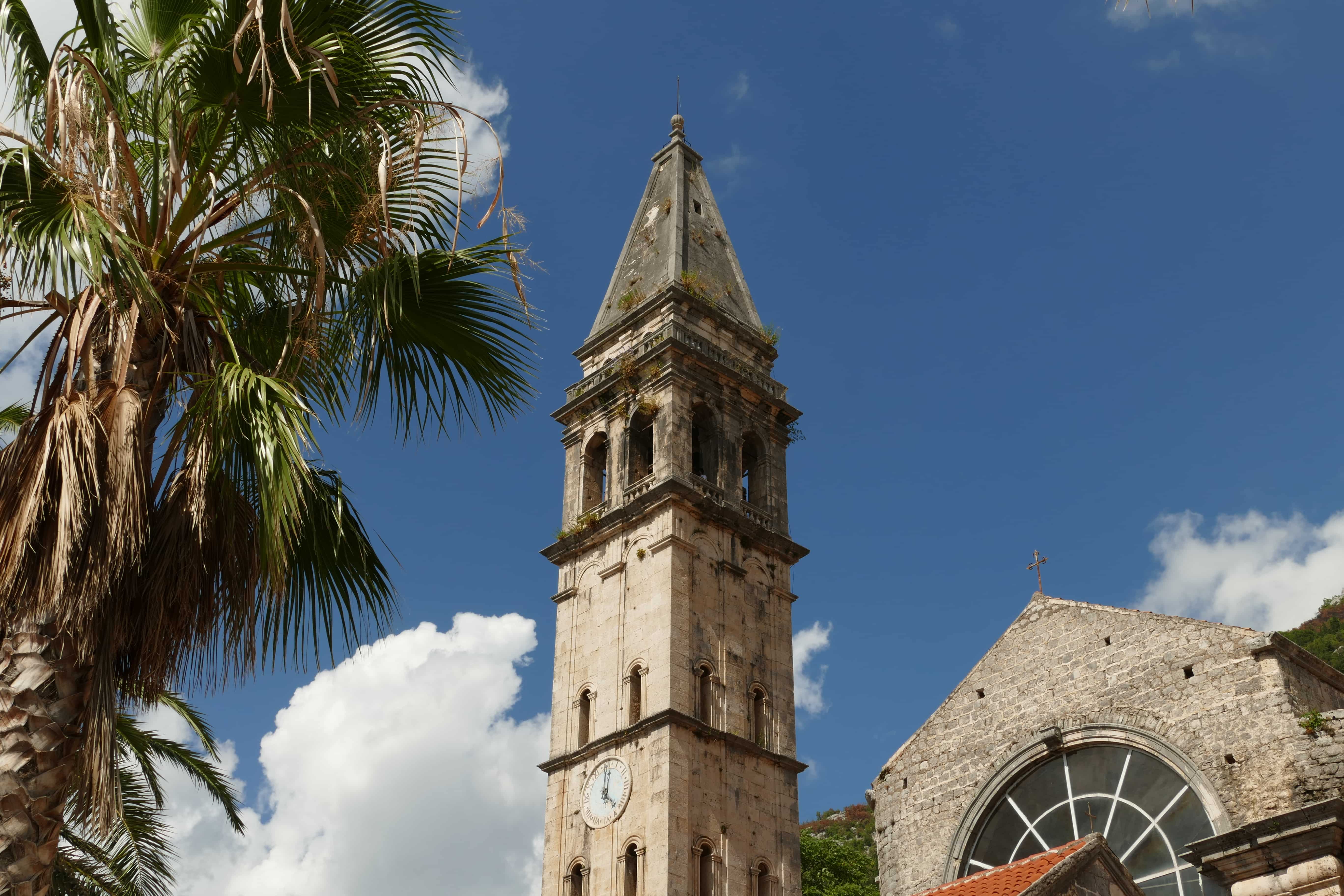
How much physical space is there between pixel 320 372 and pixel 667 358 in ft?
76.6

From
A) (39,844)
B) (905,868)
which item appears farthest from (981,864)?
(39,844)

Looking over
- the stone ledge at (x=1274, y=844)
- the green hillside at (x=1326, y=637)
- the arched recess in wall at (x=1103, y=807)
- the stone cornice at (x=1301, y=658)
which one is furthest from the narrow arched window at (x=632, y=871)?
the green hillside at (x=1326, y=637)

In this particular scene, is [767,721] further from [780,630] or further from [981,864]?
[981,864]

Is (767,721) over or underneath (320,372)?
over

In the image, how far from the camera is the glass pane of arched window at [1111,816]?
58.5 feet

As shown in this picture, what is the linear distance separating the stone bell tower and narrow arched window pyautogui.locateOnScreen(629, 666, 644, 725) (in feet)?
0.13

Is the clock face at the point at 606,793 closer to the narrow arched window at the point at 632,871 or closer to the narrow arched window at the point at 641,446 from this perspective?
the narrow arched window at the point at 632,871

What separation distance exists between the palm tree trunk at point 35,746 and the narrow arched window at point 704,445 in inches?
971

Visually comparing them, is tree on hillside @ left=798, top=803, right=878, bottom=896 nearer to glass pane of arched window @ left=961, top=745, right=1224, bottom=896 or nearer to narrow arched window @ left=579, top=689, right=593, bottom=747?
narrow arched window @ left=579, top=689, right=593, bottom=747

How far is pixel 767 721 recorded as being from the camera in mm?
28516

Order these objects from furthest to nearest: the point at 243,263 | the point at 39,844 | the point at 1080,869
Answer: the point at 1080,869, the point at 243,263, the point at 39,844

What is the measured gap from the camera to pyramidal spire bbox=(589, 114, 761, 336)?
33312mm

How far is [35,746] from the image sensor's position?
222 inches

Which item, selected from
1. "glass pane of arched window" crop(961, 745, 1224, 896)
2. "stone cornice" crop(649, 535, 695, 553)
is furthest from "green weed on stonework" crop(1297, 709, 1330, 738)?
"stone cornice" crop(649, 535, 695, 553)
